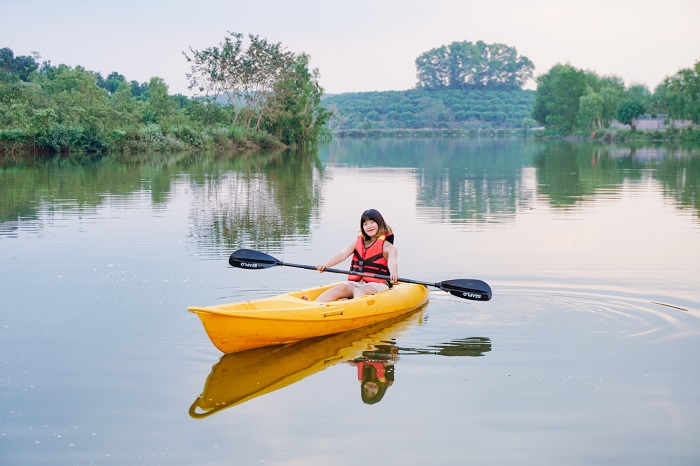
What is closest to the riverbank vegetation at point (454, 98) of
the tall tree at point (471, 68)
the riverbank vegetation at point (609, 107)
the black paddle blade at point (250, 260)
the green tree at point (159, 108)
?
the tall tree at point (471, 68)

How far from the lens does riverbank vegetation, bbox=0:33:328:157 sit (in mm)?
36359

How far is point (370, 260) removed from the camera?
8.22 meters

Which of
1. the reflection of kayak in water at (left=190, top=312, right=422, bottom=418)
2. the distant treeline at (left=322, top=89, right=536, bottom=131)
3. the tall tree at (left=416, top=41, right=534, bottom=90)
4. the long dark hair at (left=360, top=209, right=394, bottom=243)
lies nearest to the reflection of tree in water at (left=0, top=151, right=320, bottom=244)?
the long dark hair at (left=360, top=209, right=394, bottom=243)

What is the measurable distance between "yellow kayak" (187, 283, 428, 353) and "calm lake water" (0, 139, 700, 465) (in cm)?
13

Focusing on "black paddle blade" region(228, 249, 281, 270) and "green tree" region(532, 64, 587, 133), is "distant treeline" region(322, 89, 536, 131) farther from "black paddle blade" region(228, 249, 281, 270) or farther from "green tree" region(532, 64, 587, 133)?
"black paddle blade" region(228, 249, 281, 270)

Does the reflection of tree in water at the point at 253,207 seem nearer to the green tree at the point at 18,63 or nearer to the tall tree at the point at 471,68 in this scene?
the green tree at the point at 18,63

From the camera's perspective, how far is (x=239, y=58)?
49.1m

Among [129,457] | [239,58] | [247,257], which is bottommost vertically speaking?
[129,457]

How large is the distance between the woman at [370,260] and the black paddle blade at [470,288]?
52 cm

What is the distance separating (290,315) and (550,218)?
9.40m

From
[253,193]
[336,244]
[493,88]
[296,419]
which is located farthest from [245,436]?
[493,88]

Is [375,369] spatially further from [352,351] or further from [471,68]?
[471,68]

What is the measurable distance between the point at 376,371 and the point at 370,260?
76.0 inches

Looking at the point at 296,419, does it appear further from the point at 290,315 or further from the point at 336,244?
the point at 336,244
